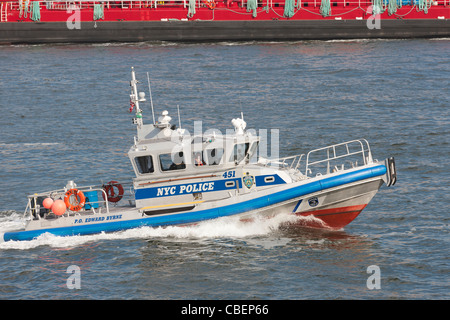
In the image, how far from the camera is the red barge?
5912 centimetres

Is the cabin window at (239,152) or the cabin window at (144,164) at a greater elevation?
the cabin window at (239,152)

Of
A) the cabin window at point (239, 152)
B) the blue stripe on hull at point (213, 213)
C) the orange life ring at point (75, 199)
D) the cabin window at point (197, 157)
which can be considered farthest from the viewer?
the orange life ring at point (75, 199)

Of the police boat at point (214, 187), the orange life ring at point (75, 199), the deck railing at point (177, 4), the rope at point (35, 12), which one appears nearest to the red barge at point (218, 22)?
the rope at point (35, 12)

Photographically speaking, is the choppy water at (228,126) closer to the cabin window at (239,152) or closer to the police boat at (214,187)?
the police boat at (214,187)

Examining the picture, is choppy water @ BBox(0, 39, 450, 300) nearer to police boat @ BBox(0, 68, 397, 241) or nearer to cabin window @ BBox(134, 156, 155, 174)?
police boat @ BBox(0, 68, 397, 241)

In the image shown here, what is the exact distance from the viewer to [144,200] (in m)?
19.8

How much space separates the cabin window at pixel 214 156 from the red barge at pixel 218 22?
41.3m

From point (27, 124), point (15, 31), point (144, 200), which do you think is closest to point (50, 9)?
point (15, 31)

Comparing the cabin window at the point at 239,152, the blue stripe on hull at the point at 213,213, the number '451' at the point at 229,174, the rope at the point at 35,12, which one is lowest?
the blue stripe on hull at the point at 213,213

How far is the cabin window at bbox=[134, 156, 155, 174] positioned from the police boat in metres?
0.03

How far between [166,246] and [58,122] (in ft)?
61.0

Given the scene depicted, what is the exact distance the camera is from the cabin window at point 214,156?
19438 mm
